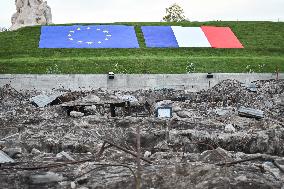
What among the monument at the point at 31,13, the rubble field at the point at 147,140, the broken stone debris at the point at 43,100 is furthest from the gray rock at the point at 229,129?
the monument at the point at 31,13

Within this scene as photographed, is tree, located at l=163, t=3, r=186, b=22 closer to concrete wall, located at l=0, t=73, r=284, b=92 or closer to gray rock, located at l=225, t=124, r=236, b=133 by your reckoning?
concrete wall, located at l=0, t=73, r=284, b=92

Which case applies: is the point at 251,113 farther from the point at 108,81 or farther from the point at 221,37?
the point at 221,37

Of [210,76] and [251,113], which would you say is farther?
[210,76]

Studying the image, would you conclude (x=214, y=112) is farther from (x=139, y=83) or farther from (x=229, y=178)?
(x=229, y=178)

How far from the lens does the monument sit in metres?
28.6

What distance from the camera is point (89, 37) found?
2292 cm

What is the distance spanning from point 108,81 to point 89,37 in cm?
666

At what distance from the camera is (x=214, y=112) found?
37.9 ft

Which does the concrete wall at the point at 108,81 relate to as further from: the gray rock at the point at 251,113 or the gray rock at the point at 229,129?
the gray rock at the point at 229,129

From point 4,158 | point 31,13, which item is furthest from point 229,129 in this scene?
point 31,13

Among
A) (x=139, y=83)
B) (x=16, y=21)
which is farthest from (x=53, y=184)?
(x=16, y=21)

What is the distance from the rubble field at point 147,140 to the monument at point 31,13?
14108mm

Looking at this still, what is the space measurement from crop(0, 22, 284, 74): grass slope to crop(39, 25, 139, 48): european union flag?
38 cm

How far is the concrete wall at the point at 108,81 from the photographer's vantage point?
1645 cm
